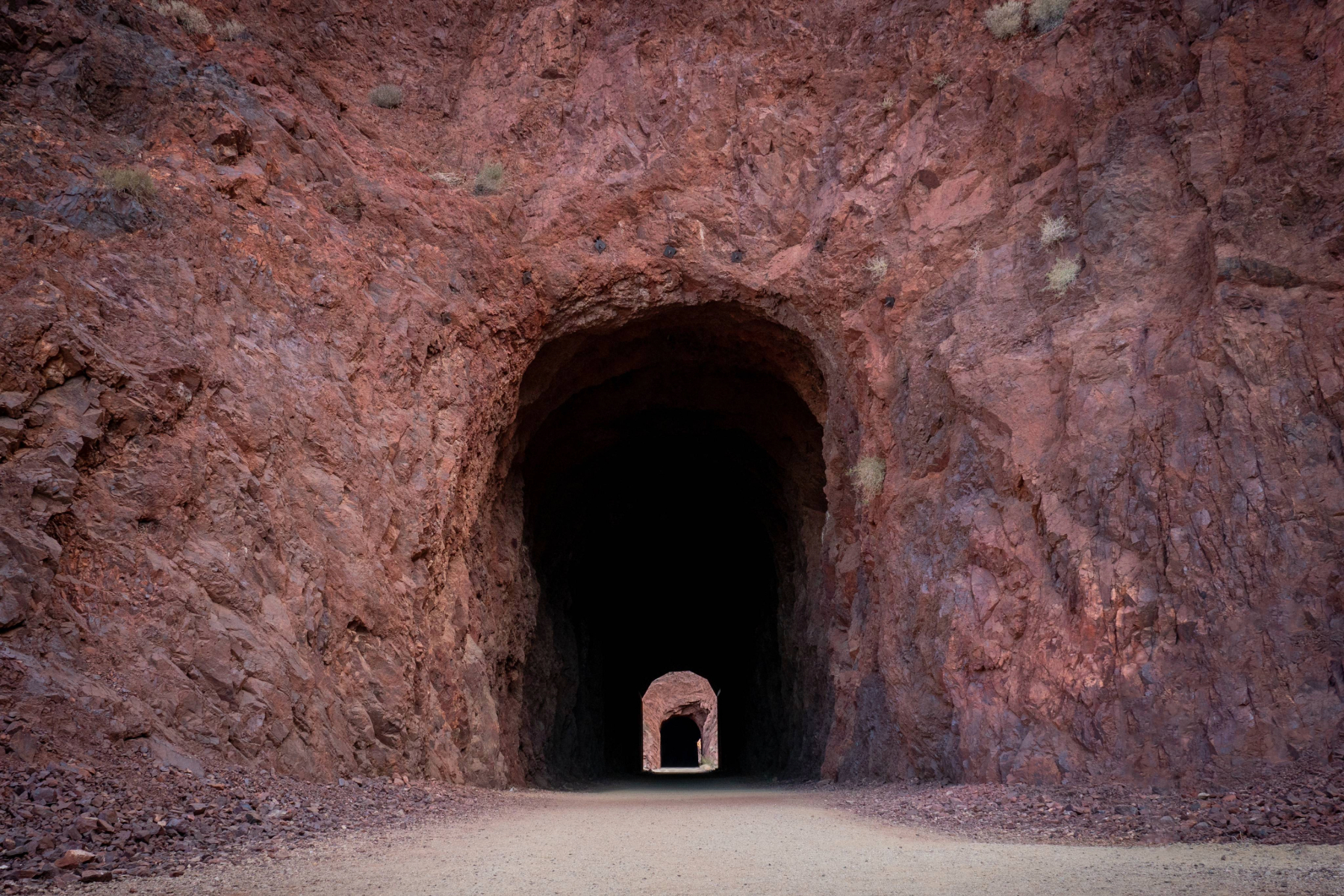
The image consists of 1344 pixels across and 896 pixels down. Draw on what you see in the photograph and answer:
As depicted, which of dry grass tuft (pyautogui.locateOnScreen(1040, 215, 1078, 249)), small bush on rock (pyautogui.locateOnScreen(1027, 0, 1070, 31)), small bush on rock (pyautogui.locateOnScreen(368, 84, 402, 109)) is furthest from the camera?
small bush on rock (pyautogui.locateOnScreen(368, 84, 402, 109))

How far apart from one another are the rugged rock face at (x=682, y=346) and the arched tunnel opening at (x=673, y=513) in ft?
0.92

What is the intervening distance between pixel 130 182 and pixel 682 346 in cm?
796

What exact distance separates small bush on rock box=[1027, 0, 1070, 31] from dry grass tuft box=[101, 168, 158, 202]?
10.4 meters

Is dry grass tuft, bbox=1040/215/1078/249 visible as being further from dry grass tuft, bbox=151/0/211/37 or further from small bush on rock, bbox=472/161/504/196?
dry grass tuft, bbox=151/0/211/37

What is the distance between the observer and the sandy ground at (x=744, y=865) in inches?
163

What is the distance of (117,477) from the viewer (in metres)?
7.47

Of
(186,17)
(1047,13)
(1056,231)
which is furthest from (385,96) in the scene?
(1056,231)

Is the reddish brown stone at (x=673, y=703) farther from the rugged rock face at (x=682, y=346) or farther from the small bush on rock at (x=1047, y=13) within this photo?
the small bush on rock at (x=1047, y=13)

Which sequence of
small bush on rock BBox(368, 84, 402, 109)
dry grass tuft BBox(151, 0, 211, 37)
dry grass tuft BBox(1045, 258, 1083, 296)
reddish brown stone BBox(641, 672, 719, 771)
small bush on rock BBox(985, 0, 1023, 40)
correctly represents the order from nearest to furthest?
dry grass tuft BBox(1045, 258, 1083, 296) → dry grass tuft BBox(151, 0, 211, 37) → small bush on rock BBox(985, 0, 1023, 40) → small bush on rock BBox(368, 84, 402, 109) → reddish brown stone BBox(641, 672, 719, 771)

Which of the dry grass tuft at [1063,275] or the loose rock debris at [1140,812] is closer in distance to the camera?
the loose rock debris at [1140,812]

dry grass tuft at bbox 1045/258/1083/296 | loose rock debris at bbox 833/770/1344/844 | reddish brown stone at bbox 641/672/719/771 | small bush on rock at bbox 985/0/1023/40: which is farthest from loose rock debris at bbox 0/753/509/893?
reddish brown stone at bbox 641/672/719/771

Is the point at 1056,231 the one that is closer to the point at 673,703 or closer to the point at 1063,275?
the point at 1063,275

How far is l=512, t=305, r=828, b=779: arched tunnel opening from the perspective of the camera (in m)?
14.2

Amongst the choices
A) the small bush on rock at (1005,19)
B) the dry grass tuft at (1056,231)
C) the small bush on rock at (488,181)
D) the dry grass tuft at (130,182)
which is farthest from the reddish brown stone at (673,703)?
the dry grass tuft at (130,182)
